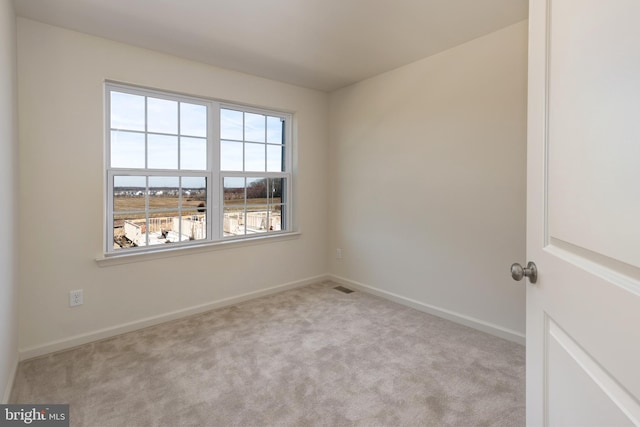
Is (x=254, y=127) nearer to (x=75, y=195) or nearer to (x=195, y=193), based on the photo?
(x=195, y=193)

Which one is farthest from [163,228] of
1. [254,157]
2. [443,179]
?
[443,179]

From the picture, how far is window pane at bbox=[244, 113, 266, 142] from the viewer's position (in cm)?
365

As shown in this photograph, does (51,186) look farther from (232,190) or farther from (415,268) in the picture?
(415,268)

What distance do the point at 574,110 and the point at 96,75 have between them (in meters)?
3.13

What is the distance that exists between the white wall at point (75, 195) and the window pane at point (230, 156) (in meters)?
0.51

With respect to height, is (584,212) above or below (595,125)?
below

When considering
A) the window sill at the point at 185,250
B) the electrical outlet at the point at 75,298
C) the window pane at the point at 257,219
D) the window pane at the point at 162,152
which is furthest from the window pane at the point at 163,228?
the window pane at the point at 257,219

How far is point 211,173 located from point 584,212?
3168mm

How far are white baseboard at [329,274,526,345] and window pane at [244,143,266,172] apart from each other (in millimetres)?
1743

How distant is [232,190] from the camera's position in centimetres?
356

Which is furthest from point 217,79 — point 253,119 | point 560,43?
point 560,43

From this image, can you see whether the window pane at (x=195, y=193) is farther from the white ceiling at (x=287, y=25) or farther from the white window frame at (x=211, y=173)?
the white ceiling at (x=287, y=25)

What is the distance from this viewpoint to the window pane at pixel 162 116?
2.99m

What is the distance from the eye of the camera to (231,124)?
3.53 m
